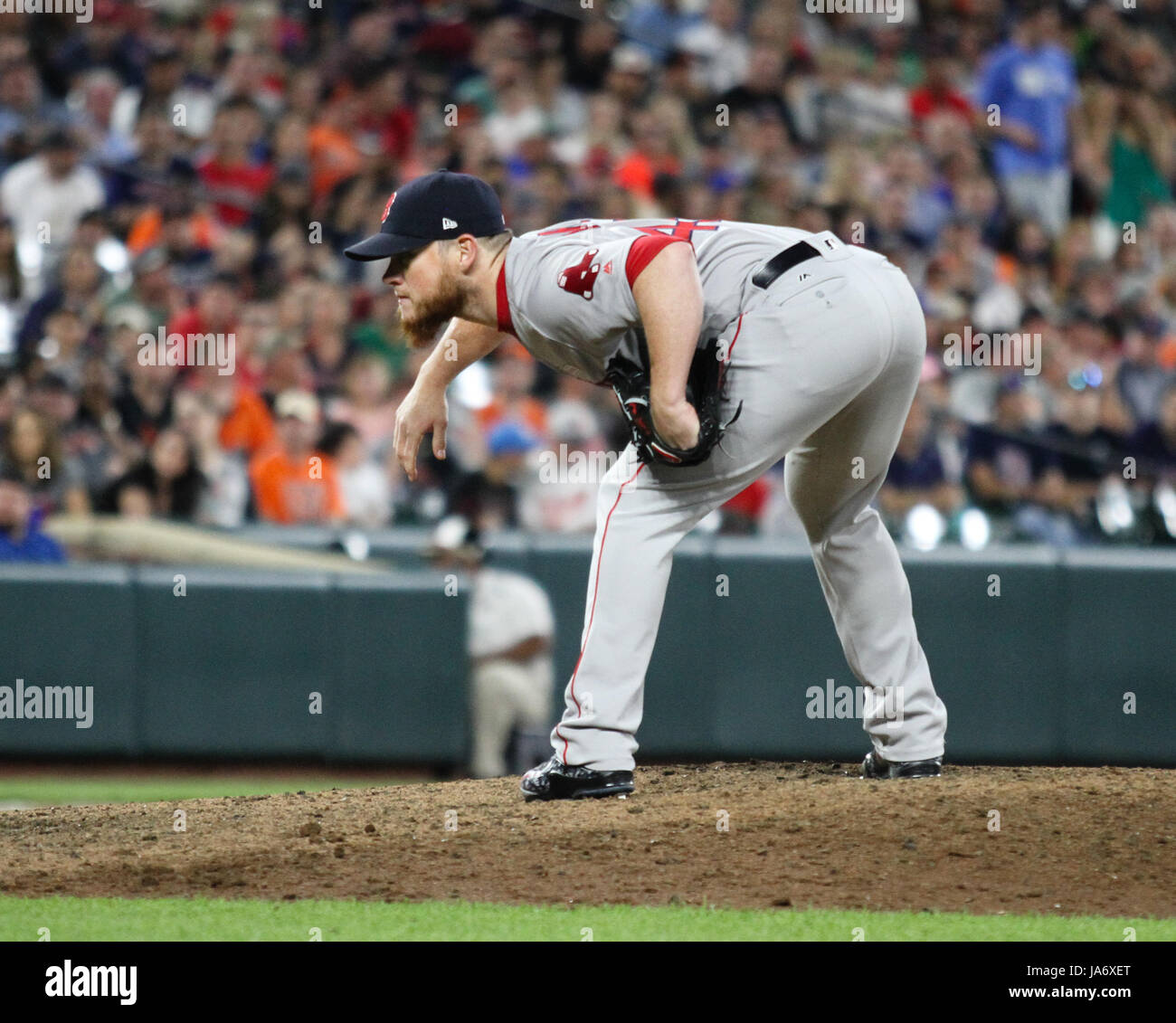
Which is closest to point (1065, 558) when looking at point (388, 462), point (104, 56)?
point (388, 462)

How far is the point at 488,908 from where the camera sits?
13.5 ft

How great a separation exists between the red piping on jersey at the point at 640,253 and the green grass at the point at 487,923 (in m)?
1.53

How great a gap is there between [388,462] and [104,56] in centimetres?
423

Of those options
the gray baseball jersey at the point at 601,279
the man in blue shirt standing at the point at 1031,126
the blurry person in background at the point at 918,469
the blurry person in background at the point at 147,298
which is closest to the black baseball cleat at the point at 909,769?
the gray baseball jersey at the point at 601,279

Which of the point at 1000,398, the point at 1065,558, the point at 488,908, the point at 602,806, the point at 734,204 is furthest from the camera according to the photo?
the point at 734,204

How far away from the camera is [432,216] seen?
455 centimetres

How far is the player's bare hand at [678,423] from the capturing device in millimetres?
4340

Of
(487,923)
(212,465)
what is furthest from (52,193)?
(487,923)

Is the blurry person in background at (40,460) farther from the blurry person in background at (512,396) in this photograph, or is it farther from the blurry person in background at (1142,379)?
the blurry person in background at (1142,379)

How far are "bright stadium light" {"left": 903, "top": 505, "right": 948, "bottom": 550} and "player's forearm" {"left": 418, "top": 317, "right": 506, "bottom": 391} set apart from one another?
3949mm

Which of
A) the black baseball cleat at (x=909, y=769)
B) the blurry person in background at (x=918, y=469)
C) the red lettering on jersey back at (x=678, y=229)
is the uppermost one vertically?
the red lettering on jersey back at (x=678, y=229)

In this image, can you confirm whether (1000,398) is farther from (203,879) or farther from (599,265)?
(203,879)

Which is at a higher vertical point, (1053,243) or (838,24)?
(838,24)

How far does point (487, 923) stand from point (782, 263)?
188 cm
